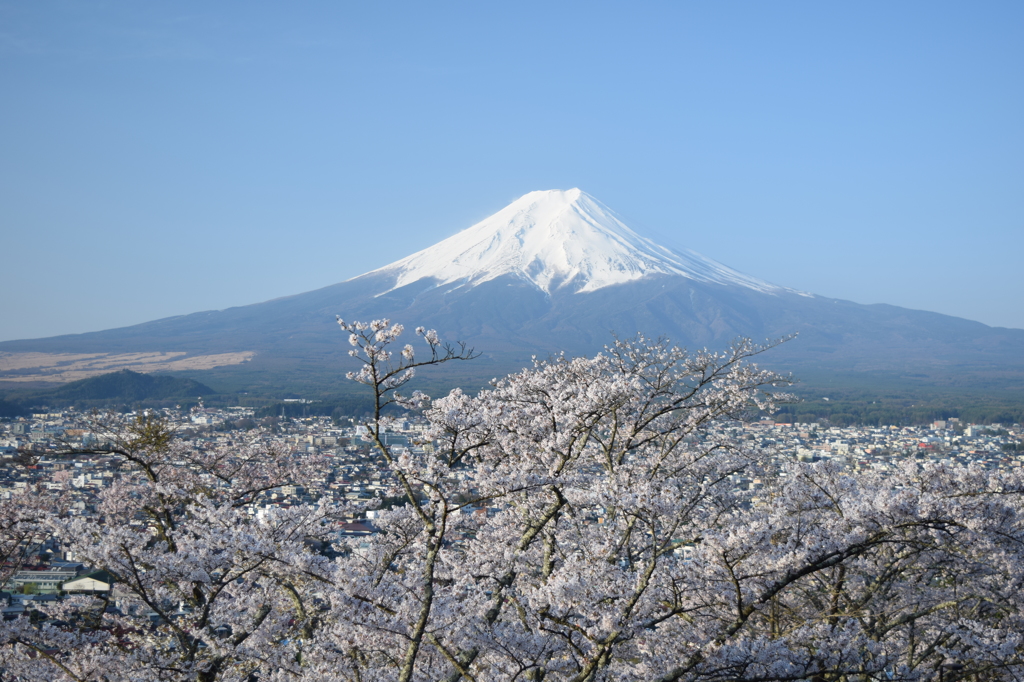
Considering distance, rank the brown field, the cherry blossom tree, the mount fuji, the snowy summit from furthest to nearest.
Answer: the snowy summit, the mount fuji, the brown field, the cherry blossom tree

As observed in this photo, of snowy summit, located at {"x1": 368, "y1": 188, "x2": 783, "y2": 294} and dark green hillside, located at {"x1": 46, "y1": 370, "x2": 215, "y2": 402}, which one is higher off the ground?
snowy summit, located at {"x1": 368, "y1": 188, "x2": 783, "y2": 294}

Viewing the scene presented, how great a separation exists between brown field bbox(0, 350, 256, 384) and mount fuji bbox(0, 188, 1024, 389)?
415 millimetres

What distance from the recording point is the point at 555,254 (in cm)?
14388

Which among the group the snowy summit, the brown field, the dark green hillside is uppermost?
the snowy summit

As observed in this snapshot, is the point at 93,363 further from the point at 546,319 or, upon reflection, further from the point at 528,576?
the point at 528,576

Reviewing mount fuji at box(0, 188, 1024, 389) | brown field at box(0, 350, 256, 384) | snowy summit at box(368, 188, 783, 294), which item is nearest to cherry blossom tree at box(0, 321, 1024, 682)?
mount fuji at box(0, 188, 1024, 389)

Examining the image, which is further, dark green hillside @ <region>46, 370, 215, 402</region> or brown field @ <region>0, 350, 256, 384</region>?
brown field @ <region>0, 350, 256, 384</region>

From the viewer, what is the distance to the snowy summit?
13562cm

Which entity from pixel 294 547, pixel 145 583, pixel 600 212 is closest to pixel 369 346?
pixel 294 547

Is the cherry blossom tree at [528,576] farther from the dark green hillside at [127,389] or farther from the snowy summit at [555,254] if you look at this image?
the snowy summit at [555,254]

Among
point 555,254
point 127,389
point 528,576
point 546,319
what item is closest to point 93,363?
point 127,389

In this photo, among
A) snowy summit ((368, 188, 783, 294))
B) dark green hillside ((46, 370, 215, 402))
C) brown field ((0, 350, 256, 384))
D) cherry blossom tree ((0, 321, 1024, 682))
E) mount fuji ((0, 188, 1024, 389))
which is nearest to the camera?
cherry blossom tree ((0, 321, 1024, 682))

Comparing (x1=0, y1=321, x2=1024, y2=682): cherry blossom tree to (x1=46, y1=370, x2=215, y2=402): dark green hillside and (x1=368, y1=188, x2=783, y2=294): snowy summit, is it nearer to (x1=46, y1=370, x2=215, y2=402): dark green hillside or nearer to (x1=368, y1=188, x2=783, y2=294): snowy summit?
(x1=46, y1=370, x2=215, y2=402): dark green hillside

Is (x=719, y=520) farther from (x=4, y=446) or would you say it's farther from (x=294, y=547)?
(x=4, y=446)
